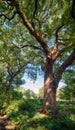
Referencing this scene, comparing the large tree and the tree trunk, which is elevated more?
the large tree

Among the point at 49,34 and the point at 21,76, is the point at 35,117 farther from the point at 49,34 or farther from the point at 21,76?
the point at 21,76

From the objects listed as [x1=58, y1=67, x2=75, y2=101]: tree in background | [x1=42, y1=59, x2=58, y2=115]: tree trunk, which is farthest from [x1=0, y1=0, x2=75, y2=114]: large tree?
[x1=58, y1=67, x2=75, y2=101]: tree in background

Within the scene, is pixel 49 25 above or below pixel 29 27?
above

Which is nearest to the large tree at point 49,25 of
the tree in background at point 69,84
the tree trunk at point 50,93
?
the tree trunk at point 50,93

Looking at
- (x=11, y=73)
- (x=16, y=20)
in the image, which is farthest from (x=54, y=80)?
(x=11, y=73)

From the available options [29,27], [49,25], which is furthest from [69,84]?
[29,27]

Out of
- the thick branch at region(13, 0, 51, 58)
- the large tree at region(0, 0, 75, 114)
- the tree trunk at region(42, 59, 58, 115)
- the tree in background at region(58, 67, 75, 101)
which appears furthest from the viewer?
the tree in background at region(58, 67, 75, 101)

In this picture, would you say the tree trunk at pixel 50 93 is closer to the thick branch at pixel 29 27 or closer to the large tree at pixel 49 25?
the large tree at pixel 49 25

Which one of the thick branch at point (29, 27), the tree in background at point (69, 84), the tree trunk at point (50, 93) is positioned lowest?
the tree trunk at point (50, 93)

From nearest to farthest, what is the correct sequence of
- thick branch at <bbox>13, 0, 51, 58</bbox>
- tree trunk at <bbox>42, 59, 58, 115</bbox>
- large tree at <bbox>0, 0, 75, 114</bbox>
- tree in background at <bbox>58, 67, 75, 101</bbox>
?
1. thick branch at <bbox>13, 0, 51, 58</bbox>
2. large tree at <bbox>0, 0, 75, 114</bbox>
3. tree trunk at <bbox>42, 59, 58, 115</bbox>
4. tree in background at <bbox>58, 67, 75, 101</bbox>

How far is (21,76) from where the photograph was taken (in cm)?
4028

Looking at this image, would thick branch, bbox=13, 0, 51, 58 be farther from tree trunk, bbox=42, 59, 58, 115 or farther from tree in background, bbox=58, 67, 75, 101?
tree in background, bbox=58, 67, 75, 101

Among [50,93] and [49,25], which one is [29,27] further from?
[50,93]

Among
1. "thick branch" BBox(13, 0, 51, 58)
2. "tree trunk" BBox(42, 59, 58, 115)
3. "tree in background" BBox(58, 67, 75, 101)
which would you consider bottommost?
"tree trunk" BBox(42, 59, 58, 115)
